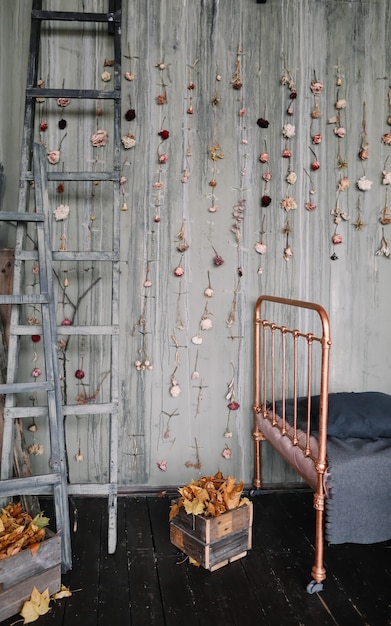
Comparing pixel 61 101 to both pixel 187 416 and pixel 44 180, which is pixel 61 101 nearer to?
pixel 44 180

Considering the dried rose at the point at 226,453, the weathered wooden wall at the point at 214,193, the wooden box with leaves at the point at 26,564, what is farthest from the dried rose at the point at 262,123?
the wooden box with leaves at the point at 26,564

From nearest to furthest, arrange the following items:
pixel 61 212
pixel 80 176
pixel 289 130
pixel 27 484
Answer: pixel 27 484 < pixel 80 176 < pixel 61 212 < pixel 289 130

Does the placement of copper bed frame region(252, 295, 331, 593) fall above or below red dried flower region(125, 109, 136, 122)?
below

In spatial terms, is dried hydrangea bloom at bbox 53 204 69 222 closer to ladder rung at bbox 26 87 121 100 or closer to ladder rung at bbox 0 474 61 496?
ladder rung at bbox 26 87 121 100

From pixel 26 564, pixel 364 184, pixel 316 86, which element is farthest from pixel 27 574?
pixel 316 86

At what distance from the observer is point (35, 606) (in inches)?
77.6

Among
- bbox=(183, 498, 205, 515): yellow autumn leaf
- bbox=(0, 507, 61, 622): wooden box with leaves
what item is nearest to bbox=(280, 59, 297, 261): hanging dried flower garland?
bbox=(183, 498, 205, 515): yellow autumn leaf

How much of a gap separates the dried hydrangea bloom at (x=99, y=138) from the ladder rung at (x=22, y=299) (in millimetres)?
1032

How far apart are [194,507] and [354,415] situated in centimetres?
81

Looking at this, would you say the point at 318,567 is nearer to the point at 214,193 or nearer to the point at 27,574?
the point at 27,574

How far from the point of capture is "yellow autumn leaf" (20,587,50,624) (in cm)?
195

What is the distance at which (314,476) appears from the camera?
2129mm

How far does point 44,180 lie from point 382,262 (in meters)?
1.94

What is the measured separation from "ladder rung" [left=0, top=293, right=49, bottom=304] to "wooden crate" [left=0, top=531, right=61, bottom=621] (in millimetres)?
937
